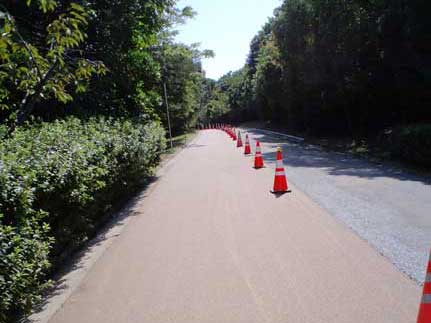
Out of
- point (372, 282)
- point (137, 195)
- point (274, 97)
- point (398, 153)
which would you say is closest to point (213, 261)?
point (372, 282)

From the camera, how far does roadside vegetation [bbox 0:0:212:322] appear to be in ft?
11.8

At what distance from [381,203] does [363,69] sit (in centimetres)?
1414

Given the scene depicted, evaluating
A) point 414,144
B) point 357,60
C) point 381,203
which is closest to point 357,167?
point 414,144

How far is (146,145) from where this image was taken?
10.0 meters

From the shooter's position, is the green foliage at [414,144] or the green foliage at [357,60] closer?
the green foliage at [414,144]

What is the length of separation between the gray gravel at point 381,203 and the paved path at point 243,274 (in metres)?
0.25

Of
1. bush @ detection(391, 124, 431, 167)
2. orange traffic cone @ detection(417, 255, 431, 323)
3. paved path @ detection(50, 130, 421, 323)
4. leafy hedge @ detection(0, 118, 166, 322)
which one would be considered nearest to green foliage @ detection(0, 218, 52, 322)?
leafy hedge @ detection(0, 118, 166, 322)

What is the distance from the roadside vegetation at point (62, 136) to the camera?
11.8 feet

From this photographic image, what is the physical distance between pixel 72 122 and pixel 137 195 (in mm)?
2614

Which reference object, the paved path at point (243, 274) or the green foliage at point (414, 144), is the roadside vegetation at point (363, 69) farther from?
the paved path at point (243, 274)

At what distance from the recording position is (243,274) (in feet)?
14.2

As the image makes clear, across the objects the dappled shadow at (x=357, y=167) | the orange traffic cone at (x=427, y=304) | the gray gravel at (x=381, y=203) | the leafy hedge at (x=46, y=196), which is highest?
the leafy hedge at (x=46, y=196)

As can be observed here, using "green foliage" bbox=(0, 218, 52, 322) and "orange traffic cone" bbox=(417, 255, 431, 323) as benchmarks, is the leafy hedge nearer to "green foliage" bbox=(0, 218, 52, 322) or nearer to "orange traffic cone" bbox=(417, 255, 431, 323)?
"green foliage" bbox=(0, 218, 52, 322)

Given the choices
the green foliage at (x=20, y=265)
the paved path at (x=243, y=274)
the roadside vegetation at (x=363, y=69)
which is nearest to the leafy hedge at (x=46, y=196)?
the green foliage at (x=20, y=265)
